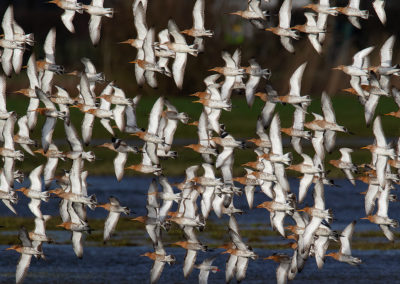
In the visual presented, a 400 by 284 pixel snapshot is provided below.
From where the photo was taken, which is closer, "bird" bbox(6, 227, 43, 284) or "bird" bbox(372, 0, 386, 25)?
"bird" bbox(372, 0, 386, 25)

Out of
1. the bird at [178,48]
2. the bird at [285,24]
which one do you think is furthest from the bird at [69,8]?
the bird at [285,24]

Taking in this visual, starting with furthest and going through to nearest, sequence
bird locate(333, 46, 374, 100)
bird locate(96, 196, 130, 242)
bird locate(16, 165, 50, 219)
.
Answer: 1. bird locate(96, 196, 130, 242)
2. bird locate(16, 165, 50, 219)
3. bird locate(333, 46, 374, 100)

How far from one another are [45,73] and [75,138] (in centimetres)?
134

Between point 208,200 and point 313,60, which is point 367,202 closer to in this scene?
point 208,200

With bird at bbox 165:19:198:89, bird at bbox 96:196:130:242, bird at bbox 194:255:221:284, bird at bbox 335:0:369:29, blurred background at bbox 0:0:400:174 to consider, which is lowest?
blurred background at bbox 0:0:400:174

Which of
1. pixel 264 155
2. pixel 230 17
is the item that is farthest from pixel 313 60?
pixel 264 155

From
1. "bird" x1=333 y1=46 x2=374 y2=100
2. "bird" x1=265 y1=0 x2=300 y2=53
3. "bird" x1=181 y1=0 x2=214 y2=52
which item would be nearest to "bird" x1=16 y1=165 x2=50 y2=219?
"bird" x1=181 y1=0 x2=214 y2=52

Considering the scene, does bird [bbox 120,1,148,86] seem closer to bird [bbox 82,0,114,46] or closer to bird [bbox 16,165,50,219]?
bird [bbox 82,0,114,46]

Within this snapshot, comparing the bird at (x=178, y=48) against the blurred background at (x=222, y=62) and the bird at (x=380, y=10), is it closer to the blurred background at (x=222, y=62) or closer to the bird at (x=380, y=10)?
the bird at (x=380, y=10)

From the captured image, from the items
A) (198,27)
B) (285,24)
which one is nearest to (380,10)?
(285,24)

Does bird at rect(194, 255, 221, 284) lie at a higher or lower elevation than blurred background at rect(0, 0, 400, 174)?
higher

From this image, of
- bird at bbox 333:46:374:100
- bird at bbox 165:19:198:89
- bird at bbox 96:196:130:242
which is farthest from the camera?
bird at bbox 96:196:130:242

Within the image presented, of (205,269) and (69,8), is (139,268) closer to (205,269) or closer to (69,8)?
(205,269)

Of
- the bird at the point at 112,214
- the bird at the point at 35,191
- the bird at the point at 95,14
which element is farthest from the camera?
the bird at the point at 112,214
